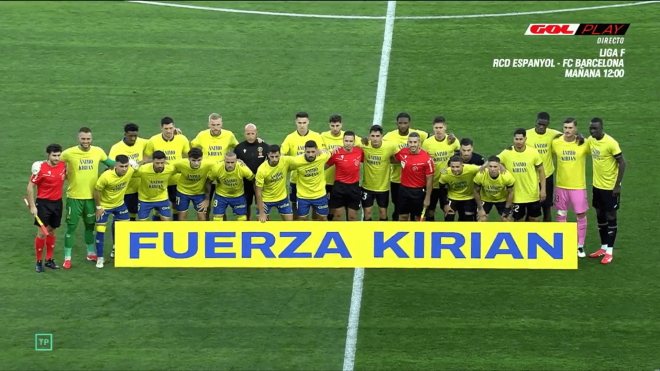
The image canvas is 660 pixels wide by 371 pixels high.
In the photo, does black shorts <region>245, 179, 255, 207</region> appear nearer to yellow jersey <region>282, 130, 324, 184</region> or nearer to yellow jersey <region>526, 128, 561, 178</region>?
yellow jersey <region>282, 130, 324, 184</region>

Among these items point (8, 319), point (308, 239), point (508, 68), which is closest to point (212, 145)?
point (308, 239)

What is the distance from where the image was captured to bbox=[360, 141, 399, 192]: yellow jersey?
2220 cm

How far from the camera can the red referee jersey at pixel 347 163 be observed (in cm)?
2208

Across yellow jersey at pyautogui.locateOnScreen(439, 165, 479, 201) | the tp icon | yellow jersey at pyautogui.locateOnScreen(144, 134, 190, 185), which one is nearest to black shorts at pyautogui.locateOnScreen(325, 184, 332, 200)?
yellow jersey at pyautogui.locateOnScreen(439, 165, 479, 201)

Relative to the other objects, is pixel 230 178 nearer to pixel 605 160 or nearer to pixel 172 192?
pixel 172 192

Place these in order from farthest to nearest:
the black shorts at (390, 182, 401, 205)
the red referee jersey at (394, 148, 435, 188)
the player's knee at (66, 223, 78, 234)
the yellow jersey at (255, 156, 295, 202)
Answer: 1. the black shorts at (390, 182, 401, 205)
2. the red referee jersey at (394, 148, 435, 188)
3. the yellow jersey at (255, 156, 295, 202)
4. the player's knee at (66, 223, 78, 234)

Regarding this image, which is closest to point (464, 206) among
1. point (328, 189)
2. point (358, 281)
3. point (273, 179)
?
point (358, 281)

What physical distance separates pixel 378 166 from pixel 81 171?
470cm

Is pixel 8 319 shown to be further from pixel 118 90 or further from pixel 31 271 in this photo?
pixel 118 90

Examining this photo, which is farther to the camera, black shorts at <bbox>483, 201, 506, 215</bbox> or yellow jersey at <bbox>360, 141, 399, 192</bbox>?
yellow jersey at <bbox>360, 141, 399, 192</bbox>

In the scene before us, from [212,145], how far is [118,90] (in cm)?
575

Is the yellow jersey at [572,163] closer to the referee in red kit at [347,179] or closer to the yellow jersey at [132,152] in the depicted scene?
the referee in red kit at [347,179]

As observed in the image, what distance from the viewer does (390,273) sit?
70.5 ft

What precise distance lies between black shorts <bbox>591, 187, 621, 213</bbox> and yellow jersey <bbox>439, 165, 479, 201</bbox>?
6.39ft
